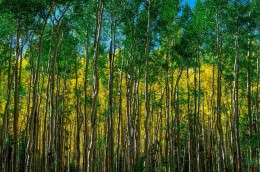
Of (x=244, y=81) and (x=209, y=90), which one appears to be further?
(x=209, y=90)

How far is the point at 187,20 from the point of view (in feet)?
66.4

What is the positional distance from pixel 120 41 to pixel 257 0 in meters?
7.84

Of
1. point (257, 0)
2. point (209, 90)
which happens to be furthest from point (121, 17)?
point (209, 90)

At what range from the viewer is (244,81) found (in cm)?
2423

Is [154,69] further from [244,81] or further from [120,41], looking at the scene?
[244,81]

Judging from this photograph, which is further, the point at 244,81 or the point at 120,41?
the point at 244,81

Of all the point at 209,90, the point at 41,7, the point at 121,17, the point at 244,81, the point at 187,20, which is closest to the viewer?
the point at 41,7

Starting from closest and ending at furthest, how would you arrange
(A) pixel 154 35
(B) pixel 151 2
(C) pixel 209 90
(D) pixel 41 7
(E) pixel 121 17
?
(D) pixel 41 7, (B) pixel 151 2, (E) pixel 121 17, (A) pixel 154 35, (C) pixel 209 90

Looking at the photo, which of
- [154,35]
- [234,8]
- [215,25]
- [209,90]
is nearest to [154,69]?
[154,35]

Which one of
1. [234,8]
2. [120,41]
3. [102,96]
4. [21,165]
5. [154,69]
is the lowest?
[21,165]

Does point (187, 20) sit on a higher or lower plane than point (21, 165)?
higher

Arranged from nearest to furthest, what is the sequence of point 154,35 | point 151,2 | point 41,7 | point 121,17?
point 41,7 → point 151,2 → point 121,17 → point 154,35

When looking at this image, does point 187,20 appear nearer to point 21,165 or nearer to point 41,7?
point 41,7

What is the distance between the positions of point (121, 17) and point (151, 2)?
2.08 meters
